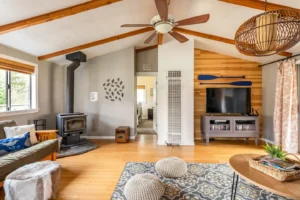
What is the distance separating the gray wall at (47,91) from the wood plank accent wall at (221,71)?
418 centimetres

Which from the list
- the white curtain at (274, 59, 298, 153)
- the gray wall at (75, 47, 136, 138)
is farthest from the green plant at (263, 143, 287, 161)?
the gray wall at (75, 47, 136, 138)

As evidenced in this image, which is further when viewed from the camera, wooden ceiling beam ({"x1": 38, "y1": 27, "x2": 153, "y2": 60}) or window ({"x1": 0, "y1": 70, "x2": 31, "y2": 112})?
wooden ceiling beam ({"x1": 38, "y1": 27, "x2": 153, "y2": 60})

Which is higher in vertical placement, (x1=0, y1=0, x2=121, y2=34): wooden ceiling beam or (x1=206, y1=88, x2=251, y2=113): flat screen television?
Result: (x1=0, y1=0, x2=121, y2=34): wooden ceiling beam

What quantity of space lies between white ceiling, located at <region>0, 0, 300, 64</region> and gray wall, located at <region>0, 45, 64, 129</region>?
15.3 inches

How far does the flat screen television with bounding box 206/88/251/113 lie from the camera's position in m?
4.55

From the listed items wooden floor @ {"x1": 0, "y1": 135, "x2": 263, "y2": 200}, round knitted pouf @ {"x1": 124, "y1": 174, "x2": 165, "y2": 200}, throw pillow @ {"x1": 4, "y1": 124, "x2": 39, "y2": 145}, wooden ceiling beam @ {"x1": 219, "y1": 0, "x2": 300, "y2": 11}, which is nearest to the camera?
round knitted pouf @ {"x1": 124, "y1": 174, "x2": 165, "y2": 200}

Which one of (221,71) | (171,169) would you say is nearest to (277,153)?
(171,169)

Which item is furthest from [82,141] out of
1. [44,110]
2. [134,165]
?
[134,165]

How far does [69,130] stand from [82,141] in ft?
1.76

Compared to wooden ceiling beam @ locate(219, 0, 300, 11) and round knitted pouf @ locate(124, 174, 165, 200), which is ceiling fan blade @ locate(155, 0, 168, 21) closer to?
wooden ceiling beam @ locate(219, 0, 300, 11)

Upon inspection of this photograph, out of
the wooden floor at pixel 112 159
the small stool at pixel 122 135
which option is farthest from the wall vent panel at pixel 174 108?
the small stool at pixel 122 135

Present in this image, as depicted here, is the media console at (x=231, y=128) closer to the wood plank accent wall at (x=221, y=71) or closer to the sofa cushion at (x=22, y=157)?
the wood plank accent wall at (x=221, y=71)

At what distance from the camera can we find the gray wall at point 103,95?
16.5 ft

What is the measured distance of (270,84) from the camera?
14.7 feet
